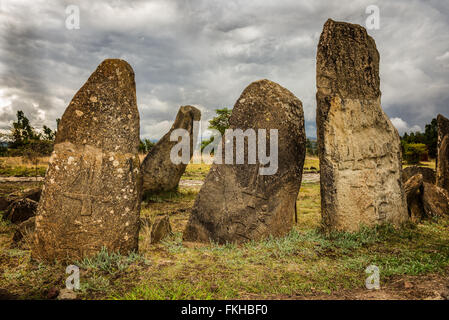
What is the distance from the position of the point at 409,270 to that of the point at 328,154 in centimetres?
244

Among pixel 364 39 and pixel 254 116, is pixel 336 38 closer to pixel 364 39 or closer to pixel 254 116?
pixel 364 39

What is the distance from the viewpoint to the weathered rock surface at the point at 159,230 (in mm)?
5501

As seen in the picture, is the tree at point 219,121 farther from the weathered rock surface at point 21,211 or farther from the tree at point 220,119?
the weathered rock surface at point 21,211

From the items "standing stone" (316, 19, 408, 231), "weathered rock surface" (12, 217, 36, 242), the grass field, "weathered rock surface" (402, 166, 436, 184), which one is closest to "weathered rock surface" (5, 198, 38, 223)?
the grass field

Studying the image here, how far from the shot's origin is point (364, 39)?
20.5 ft

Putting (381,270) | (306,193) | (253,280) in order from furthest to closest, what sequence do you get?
(306,193) → (381,270) → (253,280)

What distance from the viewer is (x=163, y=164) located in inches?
420

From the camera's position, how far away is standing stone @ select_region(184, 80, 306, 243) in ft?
18.3

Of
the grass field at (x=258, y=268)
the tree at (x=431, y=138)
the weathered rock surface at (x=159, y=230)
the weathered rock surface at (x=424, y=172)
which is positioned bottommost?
the grass field at (x=258, y=268)

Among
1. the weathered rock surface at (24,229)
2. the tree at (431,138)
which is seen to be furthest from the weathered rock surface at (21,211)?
the tree at (431,138)

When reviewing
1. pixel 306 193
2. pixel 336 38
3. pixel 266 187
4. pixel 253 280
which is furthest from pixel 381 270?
pixel 306 193

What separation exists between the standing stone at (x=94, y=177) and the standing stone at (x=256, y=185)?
4.75 feet

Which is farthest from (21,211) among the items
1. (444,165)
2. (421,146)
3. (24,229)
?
(421,146)

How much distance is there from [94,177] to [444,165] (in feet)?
30.7
